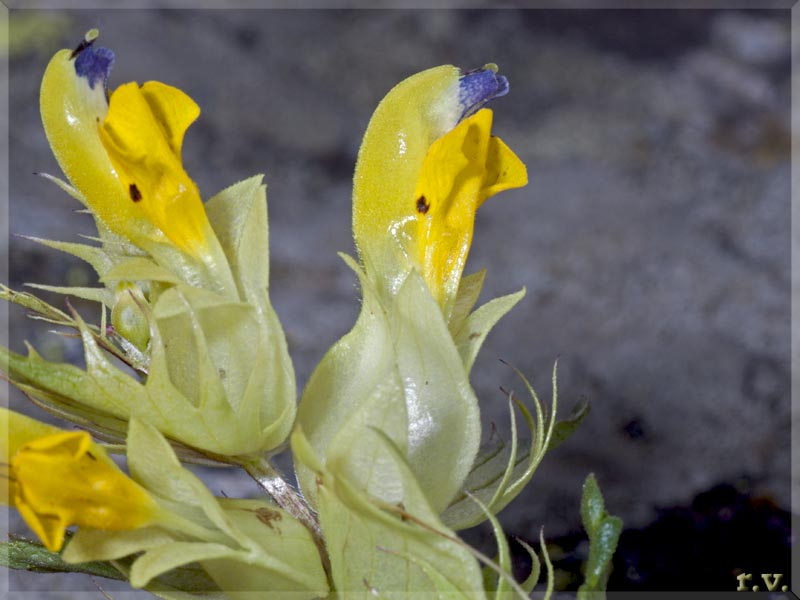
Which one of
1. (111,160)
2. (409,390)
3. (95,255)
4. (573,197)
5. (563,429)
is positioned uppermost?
(111,160)

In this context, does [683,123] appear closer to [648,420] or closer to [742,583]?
[648,420]

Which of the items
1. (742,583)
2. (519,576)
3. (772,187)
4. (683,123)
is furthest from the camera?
(683,123)

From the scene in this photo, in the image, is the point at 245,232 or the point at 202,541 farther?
the point at 245,232

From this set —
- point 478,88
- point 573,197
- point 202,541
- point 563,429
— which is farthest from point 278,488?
point 573,197

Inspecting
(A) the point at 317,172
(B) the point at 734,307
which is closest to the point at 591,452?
(B) the point at 734,307

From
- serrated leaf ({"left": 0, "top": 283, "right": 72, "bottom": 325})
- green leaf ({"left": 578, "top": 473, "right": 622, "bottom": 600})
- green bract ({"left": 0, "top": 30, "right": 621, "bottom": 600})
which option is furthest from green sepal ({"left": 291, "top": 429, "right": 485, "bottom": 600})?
serrated leaf ({"left": 0, "top": 283, "right": 72, "bottom": 325})

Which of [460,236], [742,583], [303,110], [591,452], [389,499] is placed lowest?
[591,452]

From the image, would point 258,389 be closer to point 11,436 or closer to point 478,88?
point 11,436
